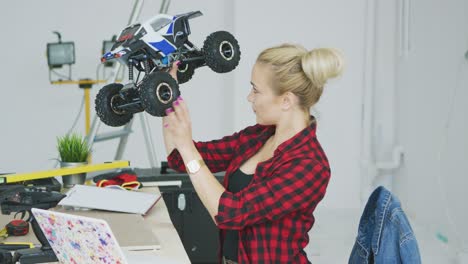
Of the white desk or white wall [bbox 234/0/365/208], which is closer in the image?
the white desk

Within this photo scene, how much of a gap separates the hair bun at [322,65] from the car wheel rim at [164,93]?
0.37 meters

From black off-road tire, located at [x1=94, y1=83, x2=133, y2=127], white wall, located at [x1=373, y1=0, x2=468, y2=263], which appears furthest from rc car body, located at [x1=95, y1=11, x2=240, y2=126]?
white wall, located at [x1=373, y1=0, x2=468, y2=263]

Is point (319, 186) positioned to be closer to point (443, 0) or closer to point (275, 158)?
point (275, 158)

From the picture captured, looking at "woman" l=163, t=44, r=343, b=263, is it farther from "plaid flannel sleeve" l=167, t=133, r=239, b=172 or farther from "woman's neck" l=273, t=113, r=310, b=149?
"plaid flannel sleeve" l=167, t=133, r=239, b=172

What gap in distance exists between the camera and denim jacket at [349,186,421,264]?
1.48 metres

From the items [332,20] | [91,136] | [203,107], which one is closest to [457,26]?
[332,20]

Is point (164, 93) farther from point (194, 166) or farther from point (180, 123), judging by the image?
point (194, 166)

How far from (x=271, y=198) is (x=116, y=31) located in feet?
9.80

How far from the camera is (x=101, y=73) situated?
14.3ft

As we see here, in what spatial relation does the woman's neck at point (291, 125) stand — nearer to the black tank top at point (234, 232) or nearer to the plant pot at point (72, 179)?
the black tank top at point (234, 232)

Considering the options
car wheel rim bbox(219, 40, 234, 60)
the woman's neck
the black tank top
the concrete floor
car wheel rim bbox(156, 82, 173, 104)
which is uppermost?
car wheel rim bbox(219, 40, 234, 60)

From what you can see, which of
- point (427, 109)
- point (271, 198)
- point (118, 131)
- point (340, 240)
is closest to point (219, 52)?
point (271, 198)

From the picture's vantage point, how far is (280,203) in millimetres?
1603

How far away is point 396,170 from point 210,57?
2.95 metres
